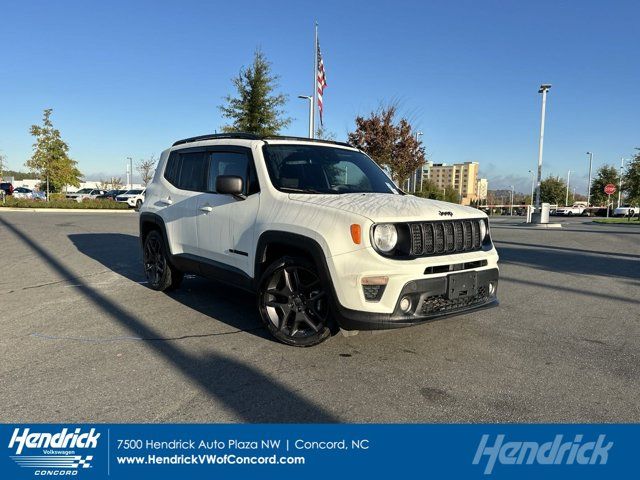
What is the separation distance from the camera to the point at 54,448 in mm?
2617

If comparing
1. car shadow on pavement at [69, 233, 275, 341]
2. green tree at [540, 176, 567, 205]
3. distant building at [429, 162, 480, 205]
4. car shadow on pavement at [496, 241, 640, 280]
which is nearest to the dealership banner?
car shadow on pavement at [69, 233, 275, 341]

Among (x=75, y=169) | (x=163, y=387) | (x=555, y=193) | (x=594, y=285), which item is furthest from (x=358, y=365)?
(x=555, y=193)

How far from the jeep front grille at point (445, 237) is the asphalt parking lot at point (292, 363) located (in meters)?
0.95

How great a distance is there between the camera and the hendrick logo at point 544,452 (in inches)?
100

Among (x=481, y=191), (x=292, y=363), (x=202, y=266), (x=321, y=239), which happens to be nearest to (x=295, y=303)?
(x=292, y=363)

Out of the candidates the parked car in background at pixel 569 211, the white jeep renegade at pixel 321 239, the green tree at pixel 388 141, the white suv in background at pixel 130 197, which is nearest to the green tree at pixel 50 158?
the white suv in background at pixel 130 197

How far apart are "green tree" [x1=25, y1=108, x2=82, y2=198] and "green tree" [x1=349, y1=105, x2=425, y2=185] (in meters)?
25.8

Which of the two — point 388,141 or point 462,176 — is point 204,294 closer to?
point 388,141

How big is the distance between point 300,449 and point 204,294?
409 cm

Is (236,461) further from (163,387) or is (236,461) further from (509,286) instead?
(509,286)

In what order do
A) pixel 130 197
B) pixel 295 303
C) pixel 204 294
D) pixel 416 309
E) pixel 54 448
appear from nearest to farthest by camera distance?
pixel 54 448
pixel 416 309
pixel 295 303
pixel 204 294
pixel 130 197

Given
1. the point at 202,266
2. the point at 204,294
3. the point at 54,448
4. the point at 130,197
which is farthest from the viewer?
the point at 130,197

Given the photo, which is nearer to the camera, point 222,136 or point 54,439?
point 54,439

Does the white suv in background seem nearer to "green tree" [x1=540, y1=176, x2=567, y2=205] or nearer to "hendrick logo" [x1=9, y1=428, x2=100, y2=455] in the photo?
"hendrick logo" [x1=9, y1=428, x2=100, y2=455]
